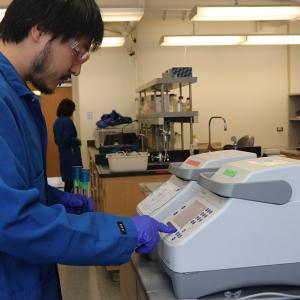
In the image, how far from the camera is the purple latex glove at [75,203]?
141 cm

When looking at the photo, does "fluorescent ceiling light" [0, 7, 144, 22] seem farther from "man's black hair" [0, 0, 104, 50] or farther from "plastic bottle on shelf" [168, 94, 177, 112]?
"man's black hair" [0, 0, 104, 50]

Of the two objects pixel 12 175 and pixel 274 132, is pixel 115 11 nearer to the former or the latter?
pixel 12 175

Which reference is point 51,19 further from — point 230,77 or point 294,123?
point 294,123

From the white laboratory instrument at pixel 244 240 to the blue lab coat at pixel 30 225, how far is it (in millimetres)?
135

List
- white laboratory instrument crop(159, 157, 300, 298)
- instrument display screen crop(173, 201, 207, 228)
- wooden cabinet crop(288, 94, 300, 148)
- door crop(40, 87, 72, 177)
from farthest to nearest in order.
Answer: door crop(40, 87, 72, 177) < wooden cabinet crop(288, 94, 300, 148) < instrument display screen crop(173, 201, 207, 228) < white laboratory instrument crop(159, 157, 300, 298)

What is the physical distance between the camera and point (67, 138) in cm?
578

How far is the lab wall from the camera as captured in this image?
20.9 feet

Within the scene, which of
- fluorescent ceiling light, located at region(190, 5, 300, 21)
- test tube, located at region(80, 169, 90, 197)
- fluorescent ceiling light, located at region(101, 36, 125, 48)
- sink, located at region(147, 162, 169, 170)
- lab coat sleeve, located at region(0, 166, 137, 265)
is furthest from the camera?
fluorescent ceiling light, located at region(101, 36, 125, 48)

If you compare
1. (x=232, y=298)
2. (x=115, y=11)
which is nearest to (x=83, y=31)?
(x=232, y=298)

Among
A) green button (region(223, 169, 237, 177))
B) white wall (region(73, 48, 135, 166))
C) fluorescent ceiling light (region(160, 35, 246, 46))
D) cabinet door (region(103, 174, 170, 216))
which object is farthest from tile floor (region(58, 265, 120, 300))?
white wall (region(73, 48, 135, 166))

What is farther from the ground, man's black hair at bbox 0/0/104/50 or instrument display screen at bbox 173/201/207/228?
man's black hair at bbox 0/0/104/50

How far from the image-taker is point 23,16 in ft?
3.28

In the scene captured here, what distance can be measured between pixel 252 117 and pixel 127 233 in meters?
5.97

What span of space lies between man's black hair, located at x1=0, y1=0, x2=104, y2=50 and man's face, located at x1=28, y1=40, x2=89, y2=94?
25 millimetres
